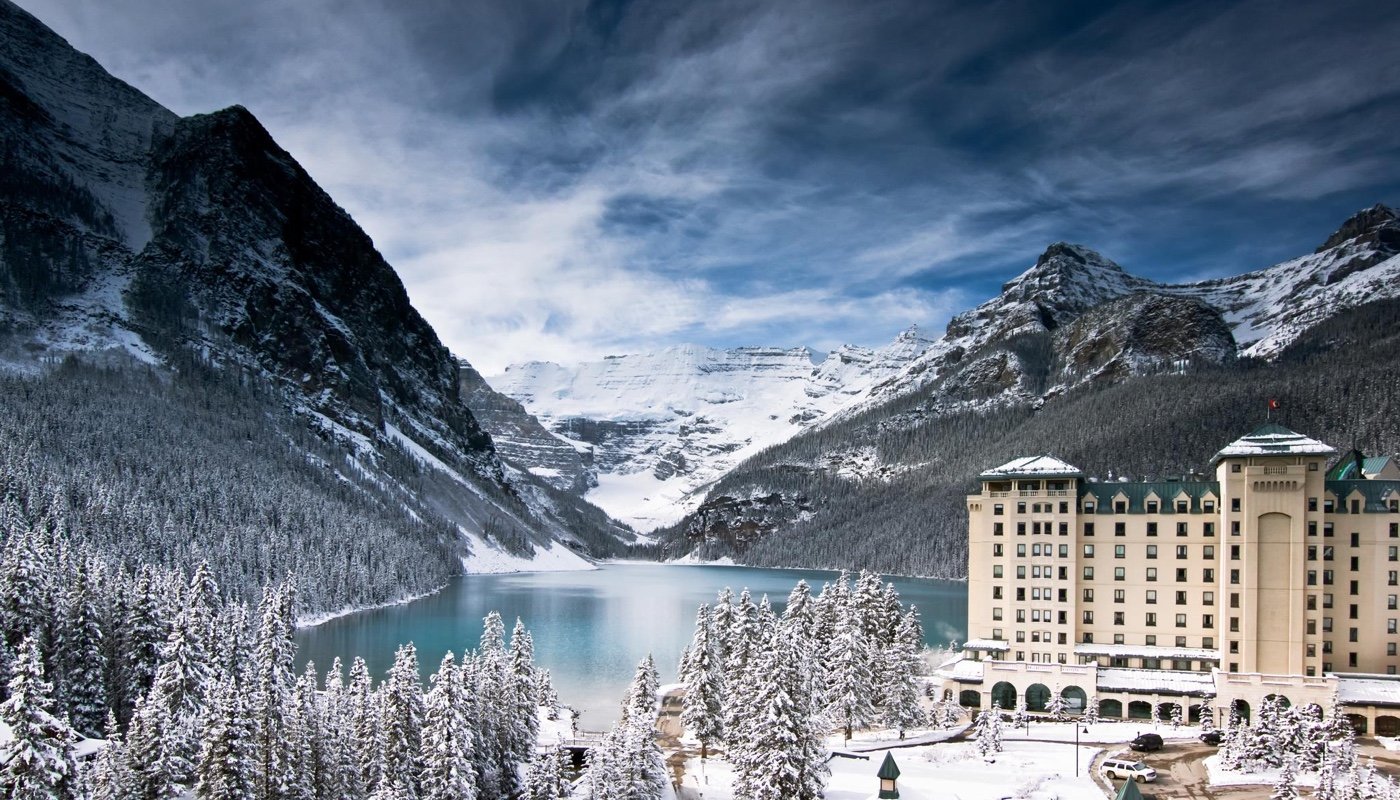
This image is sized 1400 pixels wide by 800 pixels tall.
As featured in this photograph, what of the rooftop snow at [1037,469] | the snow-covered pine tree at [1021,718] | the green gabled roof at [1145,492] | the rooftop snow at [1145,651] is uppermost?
the rooftop snow at [1037,469]

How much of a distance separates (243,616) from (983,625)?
5825cm

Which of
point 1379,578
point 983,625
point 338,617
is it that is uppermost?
point 1379,578

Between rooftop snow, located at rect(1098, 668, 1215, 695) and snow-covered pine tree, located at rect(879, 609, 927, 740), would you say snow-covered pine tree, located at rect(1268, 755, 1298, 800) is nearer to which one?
rooftop snow, located at rect(1098, 668, 1215, 695)

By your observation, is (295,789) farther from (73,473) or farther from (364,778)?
(73,473)

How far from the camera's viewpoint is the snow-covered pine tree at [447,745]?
51656 mm

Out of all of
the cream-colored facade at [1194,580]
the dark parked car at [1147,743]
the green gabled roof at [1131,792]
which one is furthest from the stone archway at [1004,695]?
the green gabled roof at [1131,792]

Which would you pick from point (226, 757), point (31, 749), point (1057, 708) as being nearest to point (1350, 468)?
point (1057, 708)

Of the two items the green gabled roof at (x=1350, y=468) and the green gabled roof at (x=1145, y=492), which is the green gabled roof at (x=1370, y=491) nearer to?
the green gabled roof at (x=1350, y=468)

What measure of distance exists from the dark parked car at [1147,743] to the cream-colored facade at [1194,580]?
11856mm

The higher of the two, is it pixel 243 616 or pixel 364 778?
pixel 243 616

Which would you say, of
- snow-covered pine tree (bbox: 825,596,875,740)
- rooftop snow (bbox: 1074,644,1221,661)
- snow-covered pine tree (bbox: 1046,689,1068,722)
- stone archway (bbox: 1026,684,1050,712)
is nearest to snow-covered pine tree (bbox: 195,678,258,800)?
snow-covered pine tree (bbox: 825,596,875,740)

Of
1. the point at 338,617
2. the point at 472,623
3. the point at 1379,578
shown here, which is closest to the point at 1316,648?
the point at 1379,578

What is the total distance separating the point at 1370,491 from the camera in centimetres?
8081

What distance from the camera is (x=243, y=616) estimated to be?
75188 mm
